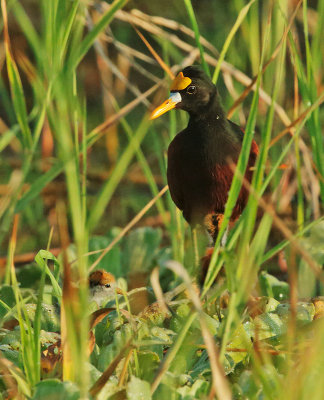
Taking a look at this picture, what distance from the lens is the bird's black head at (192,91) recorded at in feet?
8.36

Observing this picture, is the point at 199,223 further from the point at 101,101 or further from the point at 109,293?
the point at 101,101

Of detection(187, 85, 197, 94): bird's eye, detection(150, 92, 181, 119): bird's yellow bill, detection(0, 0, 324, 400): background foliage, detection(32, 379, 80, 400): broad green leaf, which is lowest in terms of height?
detection(32, 379, 80, 400): broad green leaf

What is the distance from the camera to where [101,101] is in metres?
5.02

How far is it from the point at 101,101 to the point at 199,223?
2578 millimetres

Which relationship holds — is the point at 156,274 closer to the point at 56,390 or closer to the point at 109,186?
the point at 109,186

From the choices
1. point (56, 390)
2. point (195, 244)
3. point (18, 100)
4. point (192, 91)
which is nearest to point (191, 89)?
point (192, 91)

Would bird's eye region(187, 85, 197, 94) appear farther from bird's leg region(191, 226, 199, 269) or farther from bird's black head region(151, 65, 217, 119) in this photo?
bird's leg region(191, 226, 199, 269)

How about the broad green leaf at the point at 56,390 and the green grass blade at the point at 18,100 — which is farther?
the green grass blade at the point at 18,100

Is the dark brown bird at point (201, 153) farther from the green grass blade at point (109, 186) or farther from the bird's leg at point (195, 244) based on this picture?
the green grass blade at point (109, 186)

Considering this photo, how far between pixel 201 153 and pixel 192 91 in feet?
0.66

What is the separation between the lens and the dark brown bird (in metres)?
2.51

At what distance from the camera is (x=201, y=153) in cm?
253

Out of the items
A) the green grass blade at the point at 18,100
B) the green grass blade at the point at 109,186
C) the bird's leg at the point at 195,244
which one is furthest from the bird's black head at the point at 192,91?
the green grass blade at the point at 109,186

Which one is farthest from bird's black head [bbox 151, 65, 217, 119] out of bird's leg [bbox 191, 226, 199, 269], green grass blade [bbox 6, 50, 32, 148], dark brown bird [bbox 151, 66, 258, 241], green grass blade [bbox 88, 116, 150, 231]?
green grass blade [bbox 88, 116, 150, 231]
